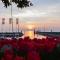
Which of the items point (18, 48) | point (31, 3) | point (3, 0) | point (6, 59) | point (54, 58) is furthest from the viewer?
point (31, 3)

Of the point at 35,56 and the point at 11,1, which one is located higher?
the point at 11,1

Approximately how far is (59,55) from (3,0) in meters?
6.56

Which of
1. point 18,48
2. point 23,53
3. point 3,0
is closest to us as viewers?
point 23,53

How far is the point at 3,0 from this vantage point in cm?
952

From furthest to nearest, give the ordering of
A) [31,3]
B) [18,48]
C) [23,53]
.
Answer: [31,3] → [18,48] → [23,53]

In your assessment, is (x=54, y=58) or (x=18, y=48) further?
(x=18, y=48)

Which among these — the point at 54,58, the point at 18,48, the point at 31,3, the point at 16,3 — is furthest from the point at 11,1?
the point at 54,58

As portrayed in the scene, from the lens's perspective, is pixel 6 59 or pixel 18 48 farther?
pixel 18 48

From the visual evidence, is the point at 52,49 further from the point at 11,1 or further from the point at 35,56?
the point at 11,1

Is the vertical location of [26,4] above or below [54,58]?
above

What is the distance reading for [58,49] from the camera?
336 cm

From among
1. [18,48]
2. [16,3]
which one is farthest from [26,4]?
[18,48]

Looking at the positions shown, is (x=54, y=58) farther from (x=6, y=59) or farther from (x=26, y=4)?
(x=26, y=4)

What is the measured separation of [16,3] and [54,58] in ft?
21.6
